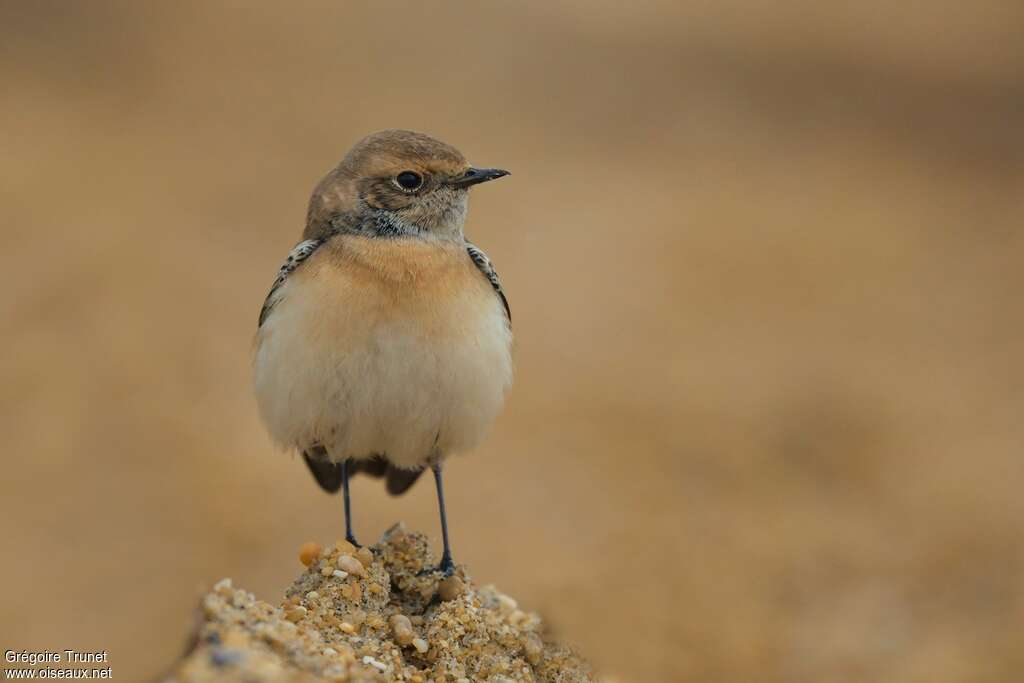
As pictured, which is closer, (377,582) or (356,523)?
(377,582)

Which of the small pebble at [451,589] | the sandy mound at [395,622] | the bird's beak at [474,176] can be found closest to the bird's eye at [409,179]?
the bird's beak at [474,176]

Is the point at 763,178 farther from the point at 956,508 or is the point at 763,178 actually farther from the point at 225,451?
the point at 225,451

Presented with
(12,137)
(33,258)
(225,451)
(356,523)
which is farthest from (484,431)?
(12,137)

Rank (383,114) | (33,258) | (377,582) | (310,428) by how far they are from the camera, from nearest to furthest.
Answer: (377,582) → (310,428) → (33,258) → (383,114)

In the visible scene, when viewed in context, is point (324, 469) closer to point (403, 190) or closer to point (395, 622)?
point (403, 190)

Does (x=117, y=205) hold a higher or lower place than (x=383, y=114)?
lower

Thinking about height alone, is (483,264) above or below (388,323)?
above

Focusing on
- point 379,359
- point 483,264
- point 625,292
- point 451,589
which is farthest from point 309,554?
point 625,292
